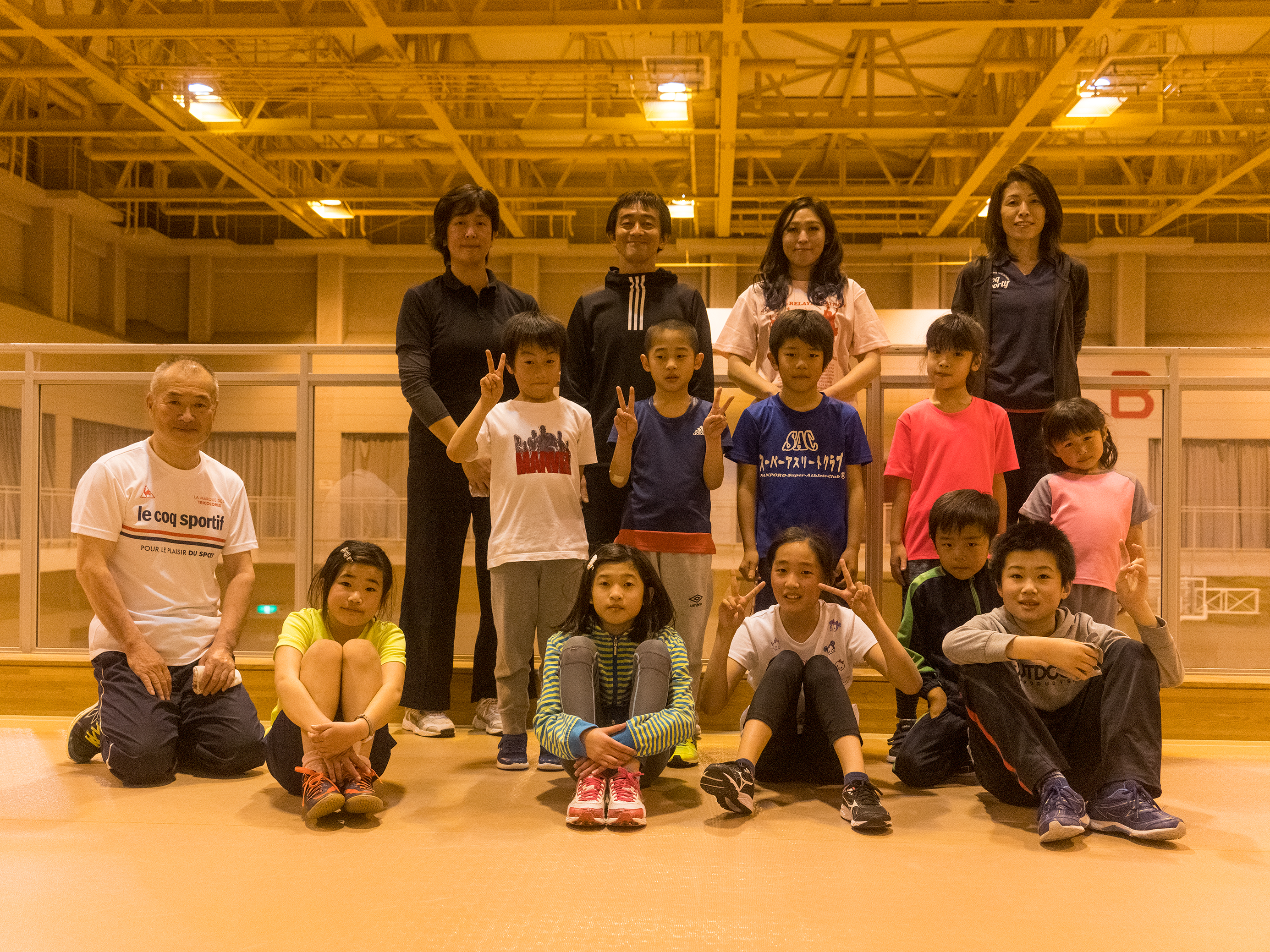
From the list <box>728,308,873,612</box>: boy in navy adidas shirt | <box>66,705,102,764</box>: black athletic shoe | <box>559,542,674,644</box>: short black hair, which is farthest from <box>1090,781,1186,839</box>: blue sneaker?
<box>66,705,102,764</box>: black athletic shoe

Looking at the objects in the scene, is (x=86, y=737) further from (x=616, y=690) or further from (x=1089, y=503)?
(x=1089, y=503)

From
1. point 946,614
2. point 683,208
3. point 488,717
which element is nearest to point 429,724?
point 488,717

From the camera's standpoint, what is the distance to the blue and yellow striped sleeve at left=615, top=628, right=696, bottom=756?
2.48 m

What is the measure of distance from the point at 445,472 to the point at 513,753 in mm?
979

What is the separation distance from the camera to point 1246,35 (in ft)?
29.7

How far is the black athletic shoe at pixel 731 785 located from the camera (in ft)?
7.86

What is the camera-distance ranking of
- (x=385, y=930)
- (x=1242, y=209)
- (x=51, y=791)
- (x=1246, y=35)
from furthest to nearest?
1. (x=1242, y=209)
2. (x=1246, y=35)
3. (x=51, y=791)
4. (x=385, y=930)

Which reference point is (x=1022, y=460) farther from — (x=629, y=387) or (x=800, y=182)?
(x=800, y=182)

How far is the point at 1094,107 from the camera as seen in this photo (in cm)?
799

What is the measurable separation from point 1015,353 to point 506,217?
9103 millimetres

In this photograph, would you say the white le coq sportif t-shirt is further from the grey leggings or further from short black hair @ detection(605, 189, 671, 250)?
short black hair @ detection(605, 189, 671, 250)

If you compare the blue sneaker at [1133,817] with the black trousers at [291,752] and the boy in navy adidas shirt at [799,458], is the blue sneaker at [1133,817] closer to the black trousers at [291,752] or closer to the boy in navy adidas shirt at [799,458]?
the boy in navy adidas shirt at [799,458]

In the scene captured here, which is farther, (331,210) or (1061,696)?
(331,210)

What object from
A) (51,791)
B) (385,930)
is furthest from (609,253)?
(385,930)
